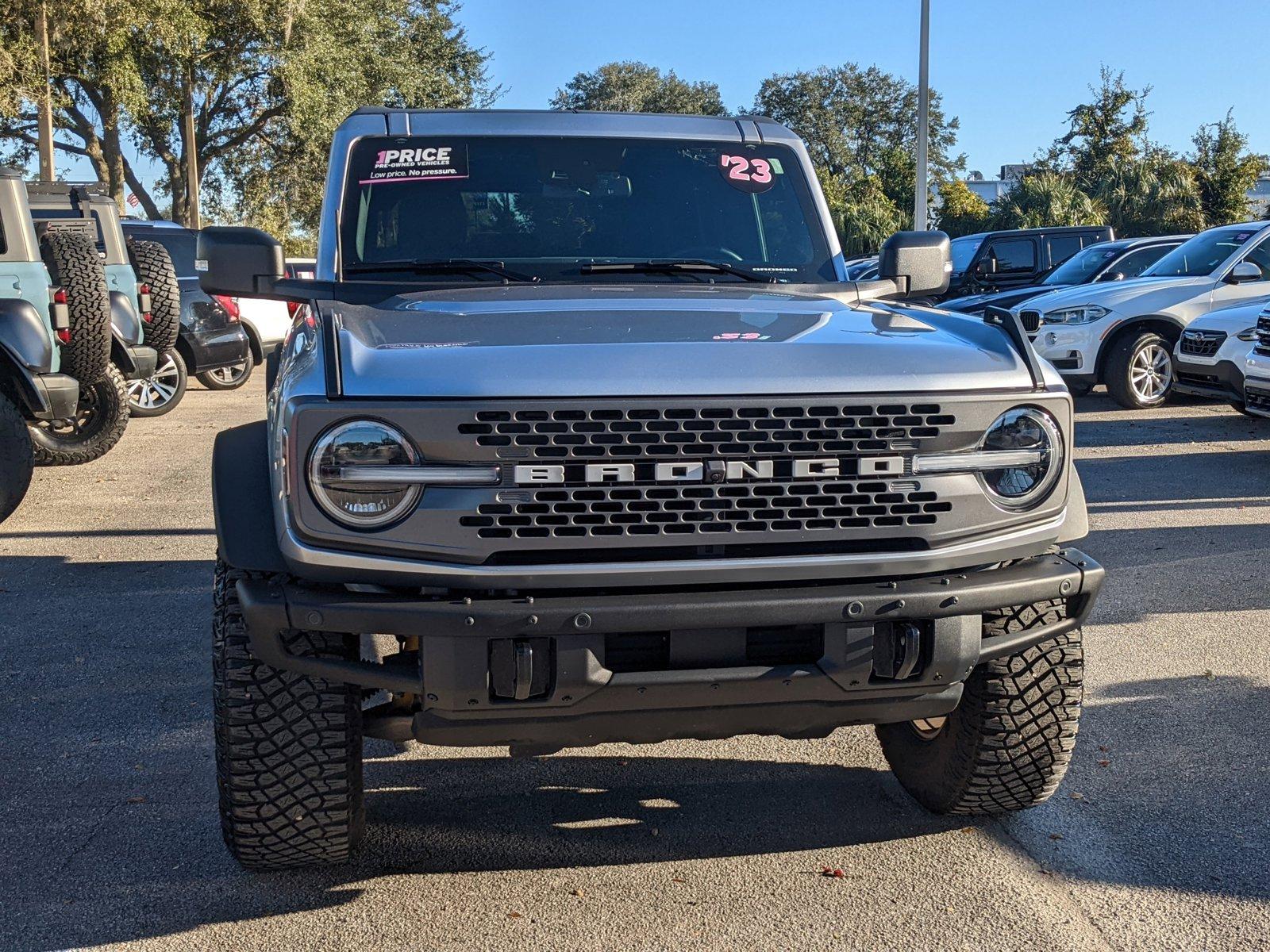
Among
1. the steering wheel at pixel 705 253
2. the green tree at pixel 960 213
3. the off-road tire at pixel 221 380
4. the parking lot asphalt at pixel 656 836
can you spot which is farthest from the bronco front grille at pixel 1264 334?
the green tree at pixel 960 213

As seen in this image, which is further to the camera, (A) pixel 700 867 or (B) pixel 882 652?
(A) pixel 700 867

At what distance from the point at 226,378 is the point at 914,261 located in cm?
1382

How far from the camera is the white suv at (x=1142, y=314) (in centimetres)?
1305

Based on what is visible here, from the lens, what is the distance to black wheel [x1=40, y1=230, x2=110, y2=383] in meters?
9.61

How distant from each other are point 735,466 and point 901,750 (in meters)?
1.51

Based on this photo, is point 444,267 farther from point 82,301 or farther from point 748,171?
point 82,301

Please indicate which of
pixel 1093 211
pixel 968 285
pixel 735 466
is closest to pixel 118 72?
pixel 968 285

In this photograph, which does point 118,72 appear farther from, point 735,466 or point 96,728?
point 735,466

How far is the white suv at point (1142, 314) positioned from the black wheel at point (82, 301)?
7.88 m

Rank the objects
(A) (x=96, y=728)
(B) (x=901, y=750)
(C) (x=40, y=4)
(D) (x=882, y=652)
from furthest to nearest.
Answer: (C) (x=40, y=4), (A) (x=96, y=728), (B) (x=901, y=750), (D) (x=882, y=652)

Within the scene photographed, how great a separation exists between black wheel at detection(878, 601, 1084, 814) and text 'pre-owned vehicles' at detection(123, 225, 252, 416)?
37.3 feet

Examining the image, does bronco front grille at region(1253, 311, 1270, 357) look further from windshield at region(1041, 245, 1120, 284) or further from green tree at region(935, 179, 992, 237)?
green tree at region(935, 179, 992, 237)

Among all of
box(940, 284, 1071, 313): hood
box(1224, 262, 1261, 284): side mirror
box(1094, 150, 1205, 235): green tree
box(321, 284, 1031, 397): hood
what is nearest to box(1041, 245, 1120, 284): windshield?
box(940, 284, 1071, 313): hood

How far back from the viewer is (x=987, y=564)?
3.21m
